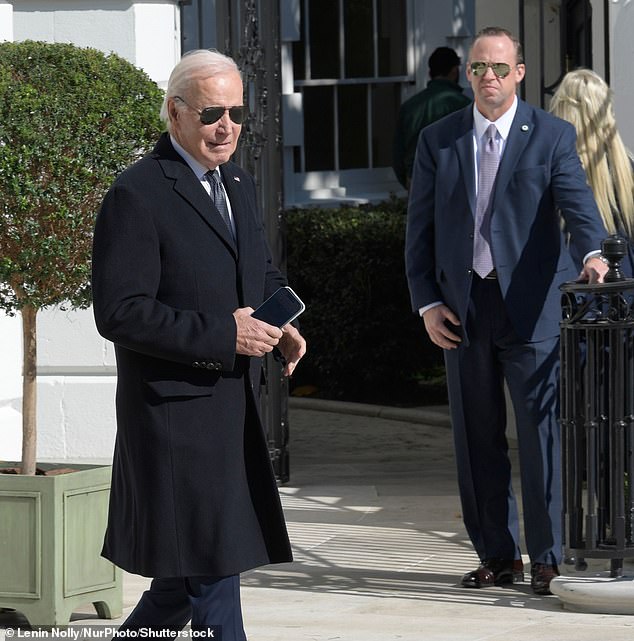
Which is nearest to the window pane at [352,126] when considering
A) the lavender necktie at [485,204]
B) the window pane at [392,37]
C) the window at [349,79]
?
the window at [349,79]

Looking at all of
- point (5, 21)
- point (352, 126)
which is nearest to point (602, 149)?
point (5, 21)

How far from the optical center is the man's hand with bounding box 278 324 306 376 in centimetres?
422

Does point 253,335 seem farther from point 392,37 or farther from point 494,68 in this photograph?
point 392,37

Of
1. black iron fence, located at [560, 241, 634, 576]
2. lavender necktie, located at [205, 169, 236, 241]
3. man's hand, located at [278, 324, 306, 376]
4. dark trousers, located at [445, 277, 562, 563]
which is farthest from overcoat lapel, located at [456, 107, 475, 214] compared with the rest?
lavender necktie, located at [205, 169, 236, 241]

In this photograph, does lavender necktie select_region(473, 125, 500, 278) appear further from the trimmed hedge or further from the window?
the window

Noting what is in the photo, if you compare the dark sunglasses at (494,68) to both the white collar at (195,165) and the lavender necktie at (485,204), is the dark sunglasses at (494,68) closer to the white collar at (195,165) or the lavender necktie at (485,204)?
the lavender necktie at (485,204)

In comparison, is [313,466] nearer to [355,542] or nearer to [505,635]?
[355,542]

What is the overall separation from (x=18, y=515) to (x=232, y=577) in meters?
1.43

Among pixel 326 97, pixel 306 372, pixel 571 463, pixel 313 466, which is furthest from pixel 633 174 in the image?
pixel 326 97

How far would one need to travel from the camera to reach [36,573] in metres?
5.25

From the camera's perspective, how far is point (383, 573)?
20.5 ft

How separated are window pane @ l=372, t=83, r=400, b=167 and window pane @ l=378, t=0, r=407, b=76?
0.14 meters

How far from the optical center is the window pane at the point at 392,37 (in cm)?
1315

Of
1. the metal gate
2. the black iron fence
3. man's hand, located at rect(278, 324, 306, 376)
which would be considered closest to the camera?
man's hand, located at rect(278, 324, 306, 376)
